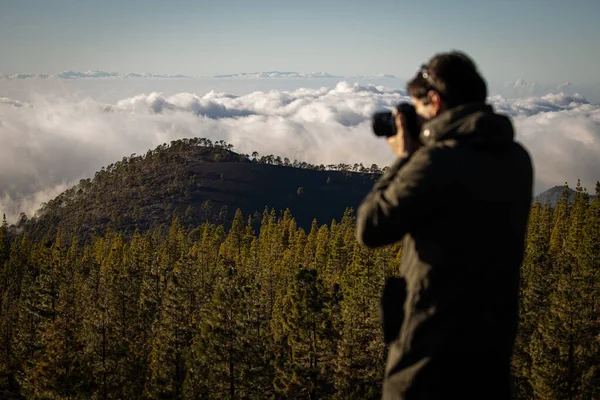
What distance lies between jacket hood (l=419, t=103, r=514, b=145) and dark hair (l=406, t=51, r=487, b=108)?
82mm

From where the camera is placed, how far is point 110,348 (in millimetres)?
31047

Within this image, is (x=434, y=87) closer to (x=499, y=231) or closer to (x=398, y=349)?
(x=499, y=231)

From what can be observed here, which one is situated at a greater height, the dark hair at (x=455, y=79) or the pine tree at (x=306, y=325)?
the dark hair at (x=455, y=79)

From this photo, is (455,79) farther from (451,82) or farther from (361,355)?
(361,355)

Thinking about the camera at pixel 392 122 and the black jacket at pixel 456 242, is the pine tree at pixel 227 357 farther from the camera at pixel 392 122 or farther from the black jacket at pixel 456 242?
the black jacket at pixel 456 242

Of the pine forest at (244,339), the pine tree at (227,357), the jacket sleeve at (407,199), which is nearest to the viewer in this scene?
the jacket sleeve at (407,199)

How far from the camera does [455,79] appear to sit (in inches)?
103

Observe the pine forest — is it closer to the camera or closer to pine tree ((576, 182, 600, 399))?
pine tree ((576, 182, 600, 399))

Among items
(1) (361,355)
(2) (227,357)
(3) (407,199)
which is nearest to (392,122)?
(3) (407,199)

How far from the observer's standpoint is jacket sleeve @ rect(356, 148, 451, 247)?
2.33 metres

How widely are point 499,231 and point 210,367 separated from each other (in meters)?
28.6

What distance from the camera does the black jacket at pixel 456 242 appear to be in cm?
236

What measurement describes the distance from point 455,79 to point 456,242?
2.94 ft

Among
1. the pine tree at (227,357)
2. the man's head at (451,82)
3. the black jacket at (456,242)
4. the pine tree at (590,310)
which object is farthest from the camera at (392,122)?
the pine tree at (590,310)
